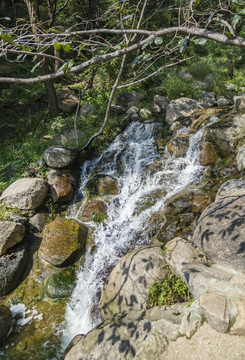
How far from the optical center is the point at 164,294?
375 centimetres

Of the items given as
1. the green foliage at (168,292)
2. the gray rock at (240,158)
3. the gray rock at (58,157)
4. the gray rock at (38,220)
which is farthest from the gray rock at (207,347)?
the gray rock at (58,157)

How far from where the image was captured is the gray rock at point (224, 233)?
3.62 metres

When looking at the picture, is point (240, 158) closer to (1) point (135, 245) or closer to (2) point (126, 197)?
(2) point (126, 197)

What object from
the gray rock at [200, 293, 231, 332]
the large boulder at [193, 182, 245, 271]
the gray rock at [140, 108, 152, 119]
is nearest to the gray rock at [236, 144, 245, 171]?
the large boulder at [193, 182, 245, 271]

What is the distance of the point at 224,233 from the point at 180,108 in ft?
22.4

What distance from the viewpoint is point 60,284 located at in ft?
17.9

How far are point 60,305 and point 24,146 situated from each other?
268 inches

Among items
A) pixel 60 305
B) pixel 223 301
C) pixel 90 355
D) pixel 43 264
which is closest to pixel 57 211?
pixel 43 264

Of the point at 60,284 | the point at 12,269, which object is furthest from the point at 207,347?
the point at 12,269

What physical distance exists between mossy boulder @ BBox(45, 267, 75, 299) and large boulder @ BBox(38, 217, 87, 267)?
0.70 feet

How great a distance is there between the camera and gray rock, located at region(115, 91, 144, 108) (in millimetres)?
10664

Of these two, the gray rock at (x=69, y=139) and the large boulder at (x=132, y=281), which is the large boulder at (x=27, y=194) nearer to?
the gray rock at (x=69, y=139)

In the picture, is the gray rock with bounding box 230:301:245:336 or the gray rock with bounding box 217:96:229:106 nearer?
the gray rock with bounding box 230:301:245:336

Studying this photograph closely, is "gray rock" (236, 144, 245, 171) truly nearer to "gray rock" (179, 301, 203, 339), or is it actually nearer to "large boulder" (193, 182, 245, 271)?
"large boulder" (193, 182, 245, 271)
